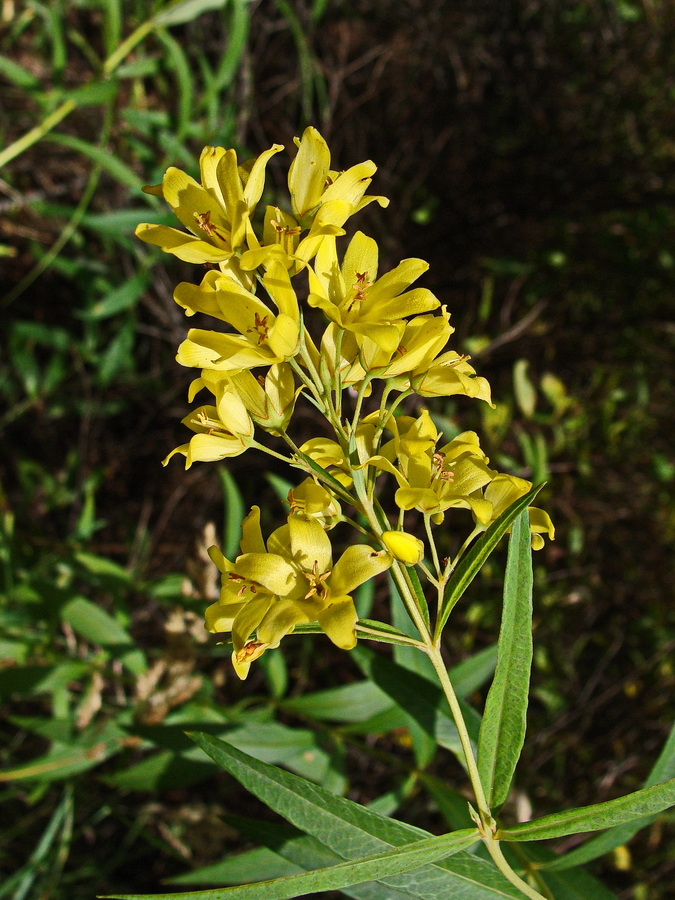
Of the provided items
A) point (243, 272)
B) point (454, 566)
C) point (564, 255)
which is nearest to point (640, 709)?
point (564, 255)

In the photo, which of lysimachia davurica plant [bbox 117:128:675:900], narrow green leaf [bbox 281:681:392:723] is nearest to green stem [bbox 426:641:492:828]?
lysimachia davurica plant [bbox 117:128:675:900]

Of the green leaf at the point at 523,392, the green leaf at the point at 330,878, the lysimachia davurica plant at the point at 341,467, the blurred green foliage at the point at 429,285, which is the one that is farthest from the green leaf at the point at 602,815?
the green leaf at the point at 523,392

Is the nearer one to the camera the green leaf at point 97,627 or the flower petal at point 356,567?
the flower petal at point 356,567

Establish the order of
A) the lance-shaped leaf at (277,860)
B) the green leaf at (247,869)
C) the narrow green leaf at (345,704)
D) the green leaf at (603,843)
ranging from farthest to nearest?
the narrow green leaf at (345,704), the green leaf at (247,869), the green leaf at (603,843), the lance-shaped leaf at (277,860)

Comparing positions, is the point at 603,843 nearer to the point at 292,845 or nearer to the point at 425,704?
the point at 425,704

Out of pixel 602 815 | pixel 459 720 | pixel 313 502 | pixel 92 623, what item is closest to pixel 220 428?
pixel 313 502

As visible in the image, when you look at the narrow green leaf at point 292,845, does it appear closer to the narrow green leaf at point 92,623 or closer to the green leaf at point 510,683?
the green leaf at point 510,683

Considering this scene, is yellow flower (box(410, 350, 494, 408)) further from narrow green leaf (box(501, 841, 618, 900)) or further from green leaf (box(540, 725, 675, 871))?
narrow green leaf (box(501, 841, 618, 900))

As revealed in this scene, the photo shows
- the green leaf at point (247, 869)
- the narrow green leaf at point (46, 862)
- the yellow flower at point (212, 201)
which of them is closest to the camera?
the yellow flower at point (212, 201)
